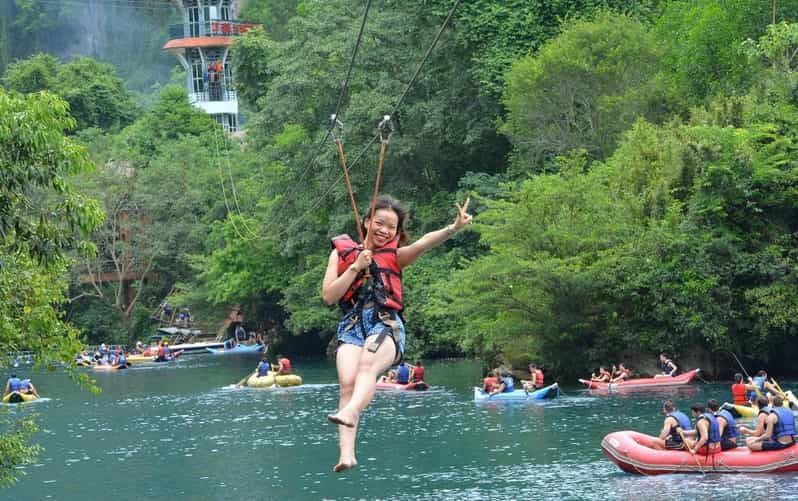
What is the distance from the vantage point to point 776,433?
24.2 meters

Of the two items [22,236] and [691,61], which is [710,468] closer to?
[22,236]

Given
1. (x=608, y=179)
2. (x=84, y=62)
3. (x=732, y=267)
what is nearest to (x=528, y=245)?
(x=608, y=179)

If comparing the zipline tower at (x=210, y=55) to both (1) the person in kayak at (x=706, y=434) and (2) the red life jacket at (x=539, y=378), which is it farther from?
(1) the person in kayak at (x=706, y=434)

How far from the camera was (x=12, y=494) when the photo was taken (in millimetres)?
25969

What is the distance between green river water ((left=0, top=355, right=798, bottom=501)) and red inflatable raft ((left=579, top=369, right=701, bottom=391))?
39 cm

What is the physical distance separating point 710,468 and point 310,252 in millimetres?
33796

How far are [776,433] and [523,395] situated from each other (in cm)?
1319

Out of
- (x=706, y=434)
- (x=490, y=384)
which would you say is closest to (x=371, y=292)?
(x=706, y=434)

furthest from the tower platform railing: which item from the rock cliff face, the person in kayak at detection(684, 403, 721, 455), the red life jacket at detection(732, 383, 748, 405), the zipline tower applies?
the person in kayak at detection(684, 403, 721, 455)

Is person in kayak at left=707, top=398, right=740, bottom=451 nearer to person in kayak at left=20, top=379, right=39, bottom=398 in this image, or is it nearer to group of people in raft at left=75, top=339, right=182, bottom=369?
person in kayak at left=20, top=379, right=39, bottom=398

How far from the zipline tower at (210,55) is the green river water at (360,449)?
4771cm

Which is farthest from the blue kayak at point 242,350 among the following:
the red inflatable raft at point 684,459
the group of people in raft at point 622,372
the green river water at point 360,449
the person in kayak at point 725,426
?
the person in kayak at point 725,426

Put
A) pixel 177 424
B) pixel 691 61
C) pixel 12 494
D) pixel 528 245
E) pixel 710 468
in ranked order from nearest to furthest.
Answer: pixel 710 468
pixel 12 494
pixel 177 424
pixel 528 245
pixel 691 61

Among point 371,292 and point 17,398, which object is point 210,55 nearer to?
point 17,398
